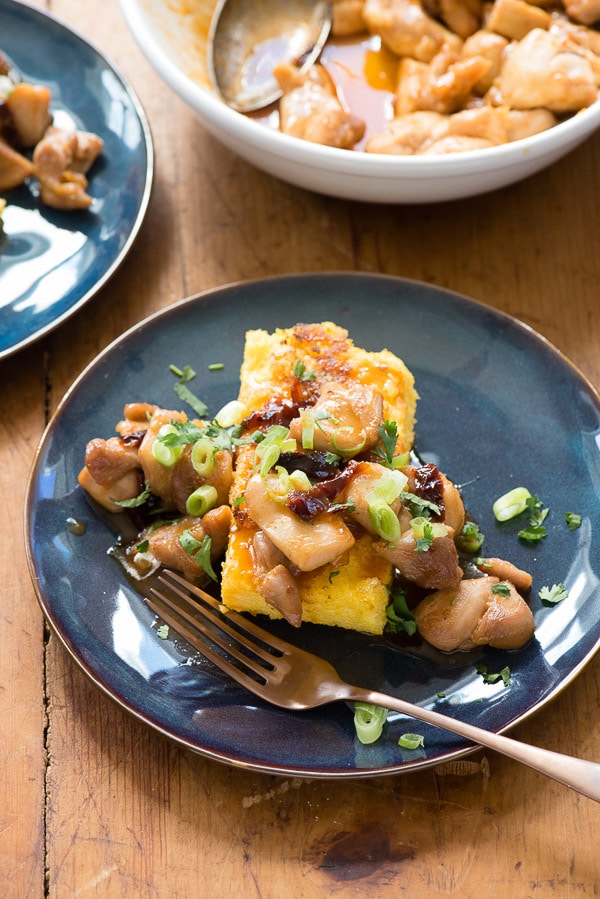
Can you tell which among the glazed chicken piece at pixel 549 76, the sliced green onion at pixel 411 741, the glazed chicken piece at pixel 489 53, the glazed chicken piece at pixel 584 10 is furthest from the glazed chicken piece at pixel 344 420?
the glazed chicken piece at pixel 584 10

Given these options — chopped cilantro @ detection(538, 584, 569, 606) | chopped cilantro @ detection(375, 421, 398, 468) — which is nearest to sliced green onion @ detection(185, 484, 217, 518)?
chopped cilantro @ detection(375, 421, 398, 468)

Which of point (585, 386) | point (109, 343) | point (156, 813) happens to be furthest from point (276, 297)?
point (156, 813)

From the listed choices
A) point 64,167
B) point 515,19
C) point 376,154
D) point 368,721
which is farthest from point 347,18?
point 368,721

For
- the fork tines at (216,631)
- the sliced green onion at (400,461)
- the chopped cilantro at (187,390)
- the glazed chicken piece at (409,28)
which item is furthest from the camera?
the glazed chicken piece at (409,28)

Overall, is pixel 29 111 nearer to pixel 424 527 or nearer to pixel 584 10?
pixel 584 10

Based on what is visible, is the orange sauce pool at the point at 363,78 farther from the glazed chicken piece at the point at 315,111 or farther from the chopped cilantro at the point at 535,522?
the chopped cilantro at the point at 535,522
